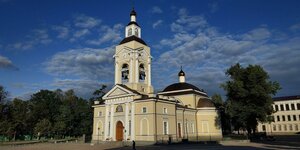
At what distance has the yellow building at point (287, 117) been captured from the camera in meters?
77.3

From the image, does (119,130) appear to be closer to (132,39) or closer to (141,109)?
(141,109)

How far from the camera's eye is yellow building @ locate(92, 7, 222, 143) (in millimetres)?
35938

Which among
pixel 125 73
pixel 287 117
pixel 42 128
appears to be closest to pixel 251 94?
pixel 125 73

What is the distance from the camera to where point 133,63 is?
134 feet

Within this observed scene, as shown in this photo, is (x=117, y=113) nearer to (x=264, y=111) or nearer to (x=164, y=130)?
(x=164, y=130)

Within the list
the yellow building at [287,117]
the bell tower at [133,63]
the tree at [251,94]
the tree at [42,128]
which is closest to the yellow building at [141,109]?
the bell tower at [133,63]

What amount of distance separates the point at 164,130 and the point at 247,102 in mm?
14512

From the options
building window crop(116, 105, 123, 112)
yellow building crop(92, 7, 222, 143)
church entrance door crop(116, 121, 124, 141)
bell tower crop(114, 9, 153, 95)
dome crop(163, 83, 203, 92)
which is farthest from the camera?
dome crop(163, 83, 203, 92)

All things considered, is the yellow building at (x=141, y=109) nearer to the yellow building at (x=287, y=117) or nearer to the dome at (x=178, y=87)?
the dome at (x=178, y=87)

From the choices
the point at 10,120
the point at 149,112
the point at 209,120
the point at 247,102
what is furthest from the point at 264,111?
the point at 10,120

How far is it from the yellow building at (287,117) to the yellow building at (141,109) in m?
40.8

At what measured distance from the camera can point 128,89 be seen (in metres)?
38.1

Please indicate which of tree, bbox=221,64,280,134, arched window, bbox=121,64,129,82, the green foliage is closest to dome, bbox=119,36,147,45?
arched window, bbox=121,64,129,82

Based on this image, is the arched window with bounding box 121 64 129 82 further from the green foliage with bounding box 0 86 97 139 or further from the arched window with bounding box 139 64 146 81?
the green foliage with bounding box 0 86 97 139
